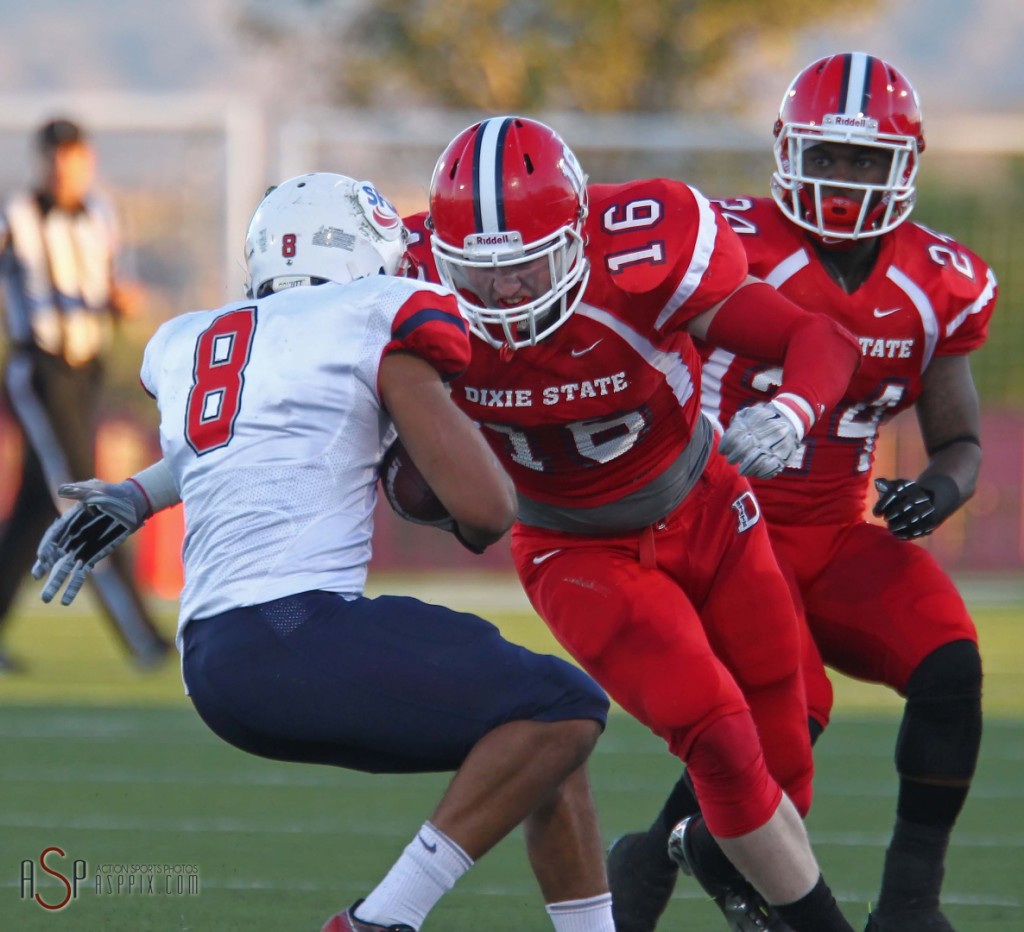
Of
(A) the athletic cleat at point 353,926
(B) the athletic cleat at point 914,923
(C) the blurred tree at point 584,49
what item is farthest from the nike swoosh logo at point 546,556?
(C) the blurred tree at point 584,49

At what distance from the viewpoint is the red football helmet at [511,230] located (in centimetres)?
348

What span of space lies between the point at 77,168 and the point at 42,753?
262 cm

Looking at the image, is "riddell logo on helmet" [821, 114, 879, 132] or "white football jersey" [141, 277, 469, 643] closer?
"white football jersey" [141, 277, 469, 643]

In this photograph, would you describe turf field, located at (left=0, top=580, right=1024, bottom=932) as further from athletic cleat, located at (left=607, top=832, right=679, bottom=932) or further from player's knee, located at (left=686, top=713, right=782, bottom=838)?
player's knee, located at (left=686, top=713, right=782, bottom=838)

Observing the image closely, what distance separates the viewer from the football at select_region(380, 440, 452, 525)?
321 centimetres

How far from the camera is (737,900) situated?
3.79m

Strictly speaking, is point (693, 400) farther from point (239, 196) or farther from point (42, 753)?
point (239, 196)

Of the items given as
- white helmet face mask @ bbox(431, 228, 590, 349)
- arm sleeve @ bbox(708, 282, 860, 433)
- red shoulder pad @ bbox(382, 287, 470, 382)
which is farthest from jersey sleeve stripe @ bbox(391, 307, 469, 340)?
arm sleeve @ bbox(708, 282, 860, 433)

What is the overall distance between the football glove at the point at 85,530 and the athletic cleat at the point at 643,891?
131cm

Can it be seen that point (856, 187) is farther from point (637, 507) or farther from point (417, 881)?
point (417, 881)

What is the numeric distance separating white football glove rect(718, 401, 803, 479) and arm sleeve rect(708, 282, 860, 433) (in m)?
0.09

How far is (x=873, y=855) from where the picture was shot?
4676 mm

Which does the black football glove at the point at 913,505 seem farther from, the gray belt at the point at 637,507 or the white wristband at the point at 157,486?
the white wristband at the point at 157,486

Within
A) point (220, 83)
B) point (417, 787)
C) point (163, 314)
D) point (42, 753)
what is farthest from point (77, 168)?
point (220, 83)
